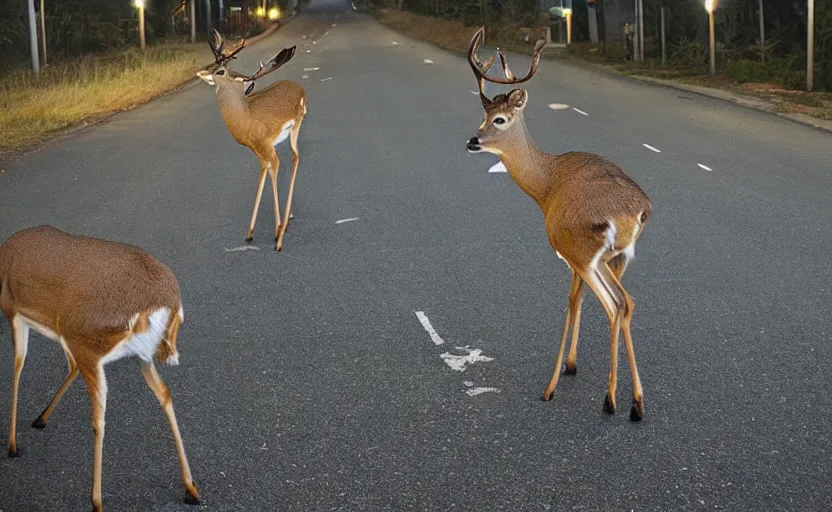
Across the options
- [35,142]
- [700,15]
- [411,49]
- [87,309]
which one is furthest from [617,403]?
[411,49]

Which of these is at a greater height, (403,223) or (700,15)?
(700,15)

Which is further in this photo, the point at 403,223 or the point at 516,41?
the point at 516,41

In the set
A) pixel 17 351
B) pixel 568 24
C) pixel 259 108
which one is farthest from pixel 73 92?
pixel 568 24

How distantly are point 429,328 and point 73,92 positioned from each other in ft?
60.4

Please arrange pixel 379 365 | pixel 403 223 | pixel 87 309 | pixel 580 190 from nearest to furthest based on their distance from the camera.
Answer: pixel 87 309
pixel 580 190
pixel 379 365
pixel 403 223

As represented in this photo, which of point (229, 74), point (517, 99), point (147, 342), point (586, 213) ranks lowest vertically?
point (147, 342)

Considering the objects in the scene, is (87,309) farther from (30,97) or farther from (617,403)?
(30,97)

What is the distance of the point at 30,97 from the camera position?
23.6 m

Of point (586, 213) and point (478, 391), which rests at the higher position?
point (586, 213)

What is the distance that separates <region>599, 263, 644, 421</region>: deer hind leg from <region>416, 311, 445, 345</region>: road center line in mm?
1838

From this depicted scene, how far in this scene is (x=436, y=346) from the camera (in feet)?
25.3

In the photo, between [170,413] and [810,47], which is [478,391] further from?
[810,47]

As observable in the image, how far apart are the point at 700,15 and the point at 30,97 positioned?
2059 centimetres

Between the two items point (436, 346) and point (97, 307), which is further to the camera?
point (436, 346)
